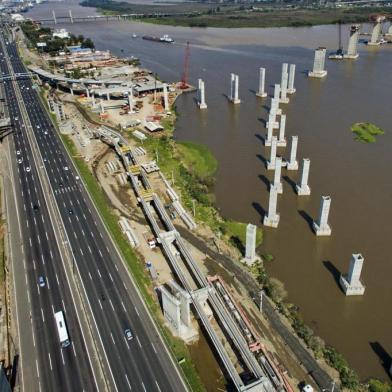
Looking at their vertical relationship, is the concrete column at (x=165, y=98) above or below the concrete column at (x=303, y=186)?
above

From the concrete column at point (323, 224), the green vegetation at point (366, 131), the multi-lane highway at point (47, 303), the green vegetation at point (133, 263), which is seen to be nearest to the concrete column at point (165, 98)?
the green vegetation at point (133, 263)

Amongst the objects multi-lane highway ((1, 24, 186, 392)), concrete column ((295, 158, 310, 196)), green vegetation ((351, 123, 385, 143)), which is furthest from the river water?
multi-lane highway ((1, 24, 186, 392))

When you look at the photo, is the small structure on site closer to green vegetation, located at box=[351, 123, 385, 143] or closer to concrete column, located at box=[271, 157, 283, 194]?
green vegetation, located at box=[351, 123, 385, 143]

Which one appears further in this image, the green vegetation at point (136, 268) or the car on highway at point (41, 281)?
Result: the car on highway at point (41, 281)

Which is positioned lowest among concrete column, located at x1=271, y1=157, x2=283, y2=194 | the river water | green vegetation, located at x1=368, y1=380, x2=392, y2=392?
green vegetation, located at x1=368, y1=380, x2=392, y2=392

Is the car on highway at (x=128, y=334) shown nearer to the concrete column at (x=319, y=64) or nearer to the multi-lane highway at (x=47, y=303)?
the multi-lane highway at (x=47, y=303)

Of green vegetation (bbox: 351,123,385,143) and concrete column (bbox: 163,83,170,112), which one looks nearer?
green vegetation (bbox: 351,123,385,143)

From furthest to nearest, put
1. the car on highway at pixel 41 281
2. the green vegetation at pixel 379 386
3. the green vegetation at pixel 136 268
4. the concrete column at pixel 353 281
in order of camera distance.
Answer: the car on highway at pixel 41 281 → the concrete column at pixel 353 281 → the green vegetation at pixel 136 268 → the green vegetation at pixel 379 386

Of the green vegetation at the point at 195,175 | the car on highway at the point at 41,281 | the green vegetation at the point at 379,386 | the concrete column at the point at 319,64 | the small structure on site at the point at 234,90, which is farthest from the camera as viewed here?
the concrete column at the point at 319,64
